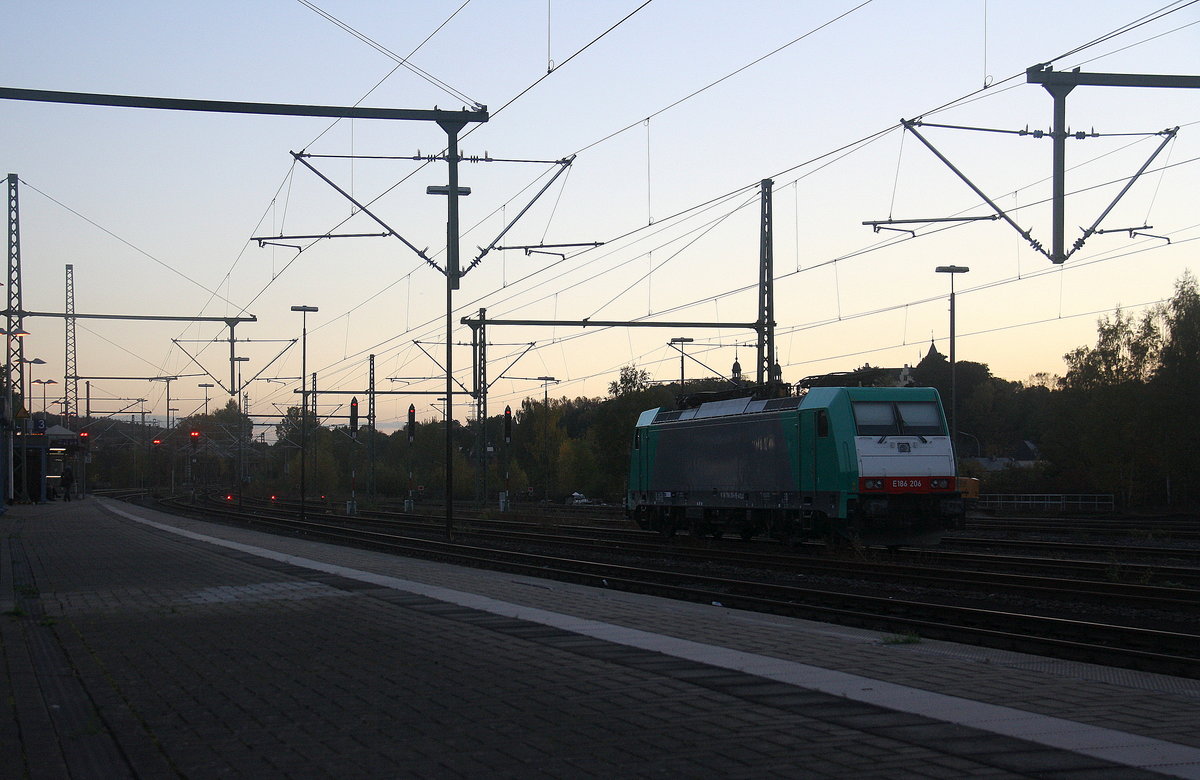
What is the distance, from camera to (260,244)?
24.9m

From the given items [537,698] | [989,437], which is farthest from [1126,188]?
[989,437]

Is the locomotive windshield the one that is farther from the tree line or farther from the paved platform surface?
the paved platform surface

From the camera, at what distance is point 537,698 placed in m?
7.88

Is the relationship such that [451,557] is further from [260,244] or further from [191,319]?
[191,319]

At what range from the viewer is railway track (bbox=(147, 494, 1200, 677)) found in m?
11.1

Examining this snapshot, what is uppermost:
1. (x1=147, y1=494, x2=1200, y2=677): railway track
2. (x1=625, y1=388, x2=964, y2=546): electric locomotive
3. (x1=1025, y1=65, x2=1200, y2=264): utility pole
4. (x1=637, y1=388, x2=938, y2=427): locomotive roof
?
(x1=1025, y1=65, x2=1200, y2=264): utility pole

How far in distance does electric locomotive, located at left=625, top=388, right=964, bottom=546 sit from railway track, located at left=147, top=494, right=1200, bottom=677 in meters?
1.83

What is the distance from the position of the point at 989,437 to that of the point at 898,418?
277 feet

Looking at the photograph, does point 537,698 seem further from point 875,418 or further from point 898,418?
point 898,418

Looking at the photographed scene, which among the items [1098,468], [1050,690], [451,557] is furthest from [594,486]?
[1050,690]

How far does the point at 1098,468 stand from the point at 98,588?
2173 inches

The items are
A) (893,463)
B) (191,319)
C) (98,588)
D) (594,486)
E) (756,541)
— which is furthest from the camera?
(594,486)

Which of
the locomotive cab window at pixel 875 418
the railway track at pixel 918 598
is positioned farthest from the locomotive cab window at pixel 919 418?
the railway track at pixel 918 598

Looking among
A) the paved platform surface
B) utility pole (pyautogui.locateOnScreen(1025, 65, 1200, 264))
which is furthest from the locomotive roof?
the paved platform surface
